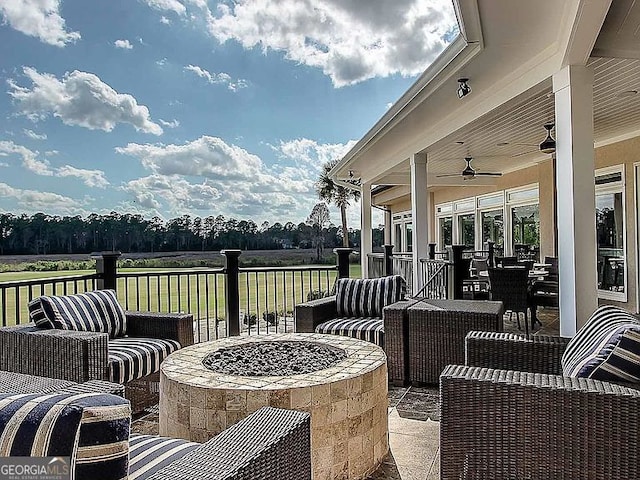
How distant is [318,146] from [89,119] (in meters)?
10.5

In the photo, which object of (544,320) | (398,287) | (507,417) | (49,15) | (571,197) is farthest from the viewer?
(49,15)

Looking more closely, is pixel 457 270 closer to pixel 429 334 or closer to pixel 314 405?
pixel 429 334

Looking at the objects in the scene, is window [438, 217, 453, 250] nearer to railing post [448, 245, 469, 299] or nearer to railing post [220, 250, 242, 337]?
railing post [448, 245, 469, 299]

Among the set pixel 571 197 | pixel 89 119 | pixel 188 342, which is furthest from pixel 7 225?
pixel 571 197

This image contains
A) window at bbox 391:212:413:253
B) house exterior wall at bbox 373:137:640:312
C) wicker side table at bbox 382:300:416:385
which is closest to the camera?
wicker side table at bbox 382:300:416:385

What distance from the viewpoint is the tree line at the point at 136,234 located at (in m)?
11.3

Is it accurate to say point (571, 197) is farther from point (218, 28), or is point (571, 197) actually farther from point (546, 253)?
point (218, 28)

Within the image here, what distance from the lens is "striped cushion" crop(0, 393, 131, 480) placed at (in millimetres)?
949

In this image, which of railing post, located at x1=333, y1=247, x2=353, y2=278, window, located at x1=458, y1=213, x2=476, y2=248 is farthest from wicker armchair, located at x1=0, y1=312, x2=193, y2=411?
window, located at x1=458, y1=213, x2=476, y2=248

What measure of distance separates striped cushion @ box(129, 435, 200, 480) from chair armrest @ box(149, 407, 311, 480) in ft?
0.55

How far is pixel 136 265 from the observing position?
10.7m

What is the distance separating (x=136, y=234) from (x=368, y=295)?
31.3 feet

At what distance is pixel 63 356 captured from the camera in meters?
3.11

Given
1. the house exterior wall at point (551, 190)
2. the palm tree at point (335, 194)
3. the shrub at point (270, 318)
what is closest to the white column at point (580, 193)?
the shrub at point (270, 318)
